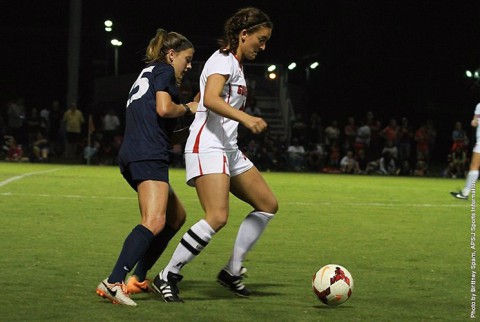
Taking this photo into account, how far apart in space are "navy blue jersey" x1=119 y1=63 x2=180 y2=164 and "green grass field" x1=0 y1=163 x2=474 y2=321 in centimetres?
104

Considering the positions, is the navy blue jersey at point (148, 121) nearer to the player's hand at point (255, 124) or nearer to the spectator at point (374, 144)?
the player's hand at point (255, 124)

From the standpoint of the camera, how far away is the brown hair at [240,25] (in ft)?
25.7

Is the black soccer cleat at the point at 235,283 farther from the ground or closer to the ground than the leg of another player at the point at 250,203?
closer to the ground

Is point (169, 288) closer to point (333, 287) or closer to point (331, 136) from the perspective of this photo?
point (333, 287)

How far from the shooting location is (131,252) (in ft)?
24.6

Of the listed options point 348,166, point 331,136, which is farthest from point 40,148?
point 348,166

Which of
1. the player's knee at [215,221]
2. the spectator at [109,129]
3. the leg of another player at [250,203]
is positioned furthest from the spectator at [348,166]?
the player's knee at [215,221]

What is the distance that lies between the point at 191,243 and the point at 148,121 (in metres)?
0.90

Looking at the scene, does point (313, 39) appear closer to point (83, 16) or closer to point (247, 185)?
point (83, 16)

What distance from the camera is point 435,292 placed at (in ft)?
27.5

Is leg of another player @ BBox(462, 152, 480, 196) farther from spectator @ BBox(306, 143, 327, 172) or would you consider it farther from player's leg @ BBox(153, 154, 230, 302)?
spectator @ BBox(306, 143, 327, 172)

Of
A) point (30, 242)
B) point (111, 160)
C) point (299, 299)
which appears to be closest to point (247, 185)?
point (299, 299)

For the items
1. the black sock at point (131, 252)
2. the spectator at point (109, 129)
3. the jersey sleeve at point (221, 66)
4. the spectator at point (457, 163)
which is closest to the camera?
the black sock at point (131, 252)

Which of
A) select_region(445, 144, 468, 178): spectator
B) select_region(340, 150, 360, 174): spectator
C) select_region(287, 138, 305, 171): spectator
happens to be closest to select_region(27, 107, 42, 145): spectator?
select_region(287, 138, 305, 171): spectator
